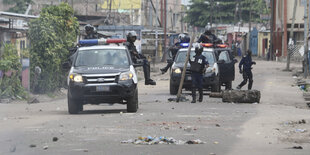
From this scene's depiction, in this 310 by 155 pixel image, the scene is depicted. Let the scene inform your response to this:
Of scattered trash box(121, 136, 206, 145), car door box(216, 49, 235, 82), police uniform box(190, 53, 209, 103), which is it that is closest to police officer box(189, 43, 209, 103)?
police uniform box(190, 53, 209, 103)

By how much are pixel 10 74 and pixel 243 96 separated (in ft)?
26.9

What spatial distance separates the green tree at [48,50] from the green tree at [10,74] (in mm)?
2483

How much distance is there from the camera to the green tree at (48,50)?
26.8 meters

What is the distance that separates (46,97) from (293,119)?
12.5 m

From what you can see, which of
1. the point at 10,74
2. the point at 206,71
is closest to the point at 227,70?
Result: the point at 206,71

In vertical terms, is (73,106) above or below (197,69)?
below

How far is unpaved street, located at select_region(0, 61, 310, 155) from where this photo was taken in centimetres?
1061

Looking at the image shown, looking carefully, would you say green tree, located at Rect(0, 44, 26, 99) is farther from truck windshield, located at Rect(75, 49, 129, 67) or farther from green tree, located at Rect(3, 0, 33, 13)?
green tree, located at Rect(3, 0, 33, 13)

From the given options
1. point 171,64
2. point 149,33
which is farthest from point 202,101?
point 149,33

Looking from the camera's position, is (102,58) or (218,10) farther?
(218,10)

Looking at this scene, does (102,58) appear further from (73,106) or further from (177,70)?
(177,70)

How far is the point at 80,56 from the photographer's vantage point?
59.2ft

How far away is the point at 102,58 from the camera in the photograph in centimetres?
1802

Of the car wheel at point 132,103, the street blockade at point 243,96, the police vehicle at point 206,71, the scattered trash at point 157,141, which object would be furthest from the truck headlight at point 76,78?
the police vehicle at point 206,71
